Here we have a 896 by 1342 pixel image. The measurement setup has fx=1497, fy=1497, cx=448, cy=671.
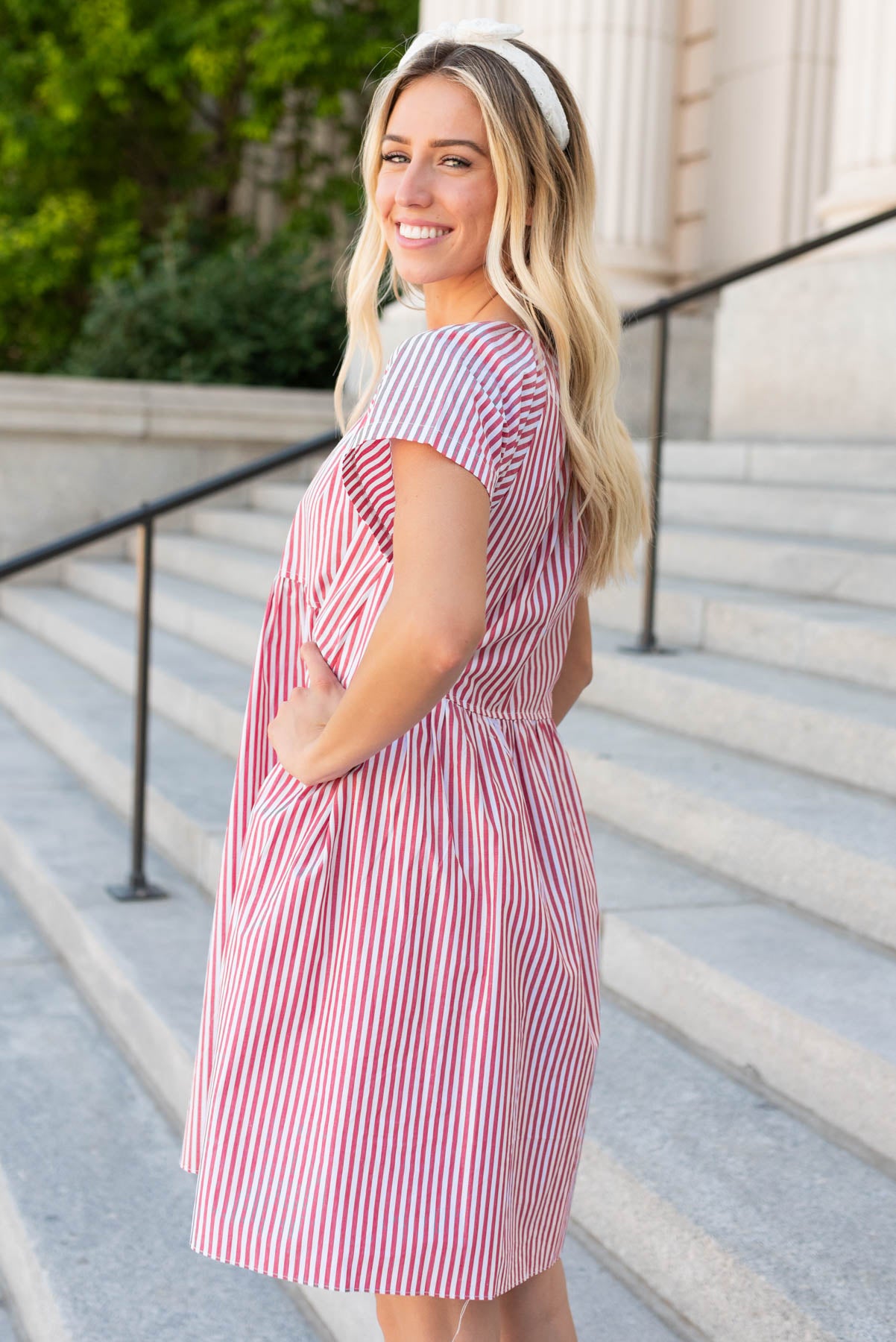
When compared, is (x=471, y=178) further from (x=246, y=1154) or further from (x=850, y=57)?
(x=850, y=57)

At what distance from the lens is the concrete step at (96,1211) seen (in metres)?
2.44

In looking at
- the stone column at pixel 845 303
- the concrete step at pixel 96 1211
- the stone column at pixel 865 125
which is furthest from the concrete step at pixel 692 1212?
the stone column at pixel 865 125

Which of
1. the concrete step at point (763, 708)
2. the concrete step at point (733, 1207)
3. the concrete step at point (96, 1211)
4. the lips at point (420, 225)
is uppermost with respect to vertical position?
the lips at point (420, 225)

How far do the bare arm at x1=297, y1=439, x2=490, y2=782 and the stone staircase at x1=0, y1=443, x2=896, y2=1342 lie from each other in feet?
3.61

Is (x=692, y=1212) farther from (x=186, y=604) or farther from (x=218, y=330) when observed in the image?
(x=218, y=330)

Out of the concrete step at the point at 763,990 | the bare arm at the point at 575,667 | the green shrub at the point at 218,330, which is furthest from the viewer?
the green shrub at the point at 218,330

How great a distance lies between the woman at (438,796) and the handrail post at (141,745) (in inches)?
93.8

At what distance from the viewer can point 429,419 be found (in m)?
1.34

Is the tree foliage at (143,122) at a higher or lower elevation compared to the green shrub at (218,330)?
higher

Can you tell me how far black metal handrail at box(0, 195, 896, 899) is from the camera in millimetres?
3752

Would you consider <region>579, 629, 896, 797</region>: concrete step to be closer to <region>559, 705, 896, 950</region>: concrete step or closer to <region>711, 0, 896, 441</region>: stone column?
<region>559, 705, 896, 950</region>: concrete step

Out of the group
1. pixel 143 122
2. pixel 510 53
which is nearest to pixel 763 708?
pixel 510 53

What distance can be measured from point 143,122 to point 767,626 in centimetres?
1218

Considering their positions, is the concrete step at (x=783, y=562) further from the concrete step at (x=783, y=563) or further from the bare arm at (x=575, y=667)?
the bare arm at (x=575, y=667)
